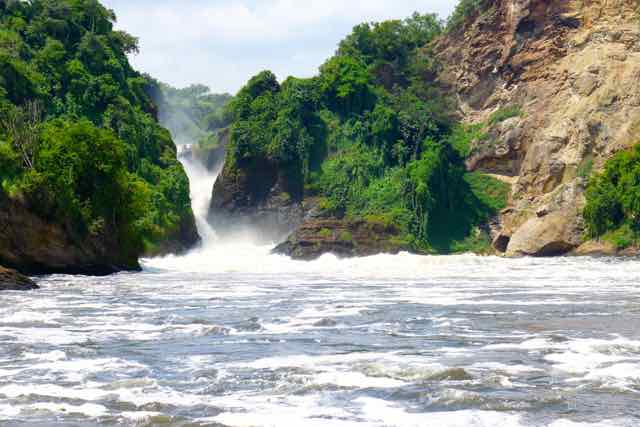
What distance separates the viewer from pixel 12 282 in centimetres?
3234

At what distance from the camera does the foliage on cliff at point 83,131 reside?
4422cm

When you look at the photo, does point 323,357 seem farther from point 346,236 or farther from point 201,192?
point 201,192

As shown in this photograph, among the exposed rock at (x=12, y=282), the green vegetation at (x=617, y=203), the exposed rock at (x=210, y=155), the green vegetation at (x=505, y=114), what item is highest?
the green vegetation at (x=505, y=114)

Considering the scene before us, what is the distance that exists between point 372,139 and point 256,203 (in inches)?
454

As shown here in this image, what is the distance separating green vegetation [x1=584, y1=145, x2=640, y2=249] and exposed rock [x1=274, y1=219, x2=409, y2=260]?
48.4 ft

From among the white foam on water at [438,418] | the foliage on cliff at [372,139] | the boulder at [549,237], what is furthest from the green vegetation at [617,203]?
the white foam on water at [438,418]

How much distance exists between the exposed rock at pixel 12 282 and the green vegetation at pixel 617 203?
129 ft

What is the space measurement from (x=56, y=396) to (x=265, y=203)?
2676 inches

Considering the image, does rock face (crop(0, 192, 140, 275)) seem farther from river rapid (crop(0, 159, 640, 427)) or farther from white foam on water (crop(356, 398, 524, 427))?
white foam on water (crop(356, 398, 524, 427))

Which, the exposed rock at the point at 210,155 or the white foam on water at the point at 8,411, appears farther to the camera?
the exposed rock at the point at 210,155

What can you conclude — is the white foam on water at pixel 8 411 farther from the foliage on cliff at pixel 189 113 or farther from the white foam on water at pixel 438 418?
the foliage on cliff at pixel 189 113

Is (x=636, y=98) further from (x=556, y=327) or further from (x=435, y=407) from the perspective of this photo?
(x=435, y=407)

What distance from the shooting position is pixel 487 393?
14125 millimetres

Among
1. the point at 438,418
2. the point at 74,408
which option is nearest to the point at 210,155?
the point at 74,408
